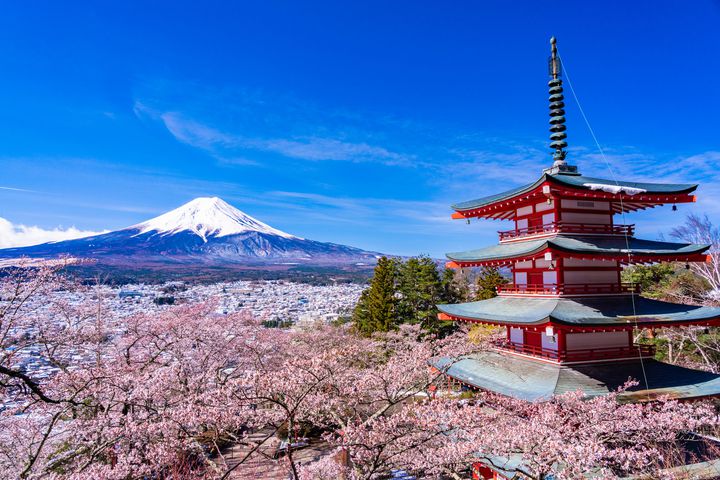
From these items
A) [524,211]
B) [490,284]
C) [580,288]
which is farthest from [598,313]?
[490,284]

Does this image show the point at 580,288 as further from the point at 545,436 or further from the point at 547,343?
the point at 545,436

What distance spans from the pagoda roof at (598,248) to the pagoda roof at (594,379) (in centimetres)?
273

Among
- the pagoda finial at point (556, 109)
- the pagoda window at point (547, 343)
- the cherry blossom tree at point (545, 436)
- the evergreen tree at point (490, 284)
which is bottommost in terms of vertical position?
the cherry blossom tree at point (545, 436)

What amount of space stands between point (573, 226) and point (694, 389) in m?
4.40

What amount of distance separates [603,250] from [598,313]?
1495 millimetres

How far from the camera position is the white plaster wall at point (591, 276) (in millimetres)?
10305

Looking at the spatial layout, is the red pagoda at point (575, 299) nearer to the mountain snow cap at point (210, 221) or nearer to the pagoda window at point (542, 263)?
the pagoda window at point (542, 263)

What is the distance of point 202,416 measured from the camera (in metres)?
7.02

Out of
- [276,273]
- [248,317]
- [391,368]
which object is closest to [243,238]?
[276,273]

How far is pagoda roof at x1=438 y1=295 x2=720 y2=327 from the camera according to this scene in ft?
29.1

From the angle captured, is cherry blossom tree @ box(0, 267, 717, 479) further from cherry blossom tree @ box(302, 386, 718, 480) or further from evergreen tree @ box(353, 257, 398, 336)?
evergreen tree @ box(353, 257, 398, 336)

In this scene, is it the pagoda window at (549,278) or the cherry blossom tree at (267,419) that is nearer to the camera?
the cherry blossom tree at (267,419)

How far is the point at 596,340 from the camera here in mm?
9969

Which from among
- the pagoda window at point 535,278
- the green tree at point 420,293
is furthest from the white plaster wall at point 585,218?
the green tree at point 420,293
